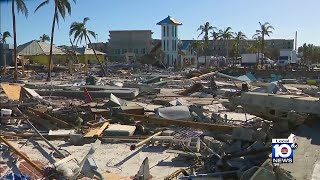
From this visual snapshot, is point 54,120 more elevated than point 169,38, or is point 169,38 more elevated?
point 169,38

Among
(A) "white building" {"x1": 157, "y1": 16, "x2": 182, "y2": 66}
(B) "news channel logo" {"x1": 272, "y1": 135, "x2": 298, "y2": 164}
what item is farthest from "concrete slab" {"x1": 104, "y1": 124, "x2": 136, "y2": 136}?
(A) "white building" {"x1": 157, "y1": 16, "x2": 182, "y2": 66}

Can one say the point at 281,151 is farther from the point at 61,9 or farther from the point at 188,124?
the point at 61,9

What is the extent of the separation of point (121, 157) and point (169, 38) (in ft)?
220

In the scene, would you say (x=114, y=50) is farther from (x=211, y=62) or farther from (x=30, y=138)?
(x=30, y=138)

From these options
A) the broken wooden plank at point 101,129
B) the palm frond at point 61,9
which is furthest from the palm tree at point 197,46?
the broken wooden plank at point 101,129

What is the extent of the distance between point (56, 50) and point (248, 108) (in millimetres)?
72504

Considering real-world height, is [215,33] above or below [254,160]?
above

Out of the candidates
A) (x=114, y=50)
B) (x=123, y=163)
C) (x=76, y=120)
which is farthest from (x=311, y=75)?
(x=114, y=50)

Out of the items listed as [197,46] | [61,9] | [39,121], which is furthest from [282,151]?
[197,46]

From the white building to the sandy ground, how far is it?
64.7 m

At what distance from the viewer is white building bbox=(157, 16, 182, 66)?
254 feet

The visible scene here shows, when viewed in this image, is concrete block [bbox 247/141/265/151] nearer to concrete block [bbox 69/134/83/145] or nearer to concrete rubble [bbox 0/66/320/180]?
concrete rubble [bbox 0/66/320/180]

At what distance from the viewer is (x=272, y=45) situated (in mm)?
130875

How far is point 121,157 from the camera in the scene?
12461mm
